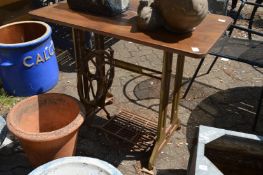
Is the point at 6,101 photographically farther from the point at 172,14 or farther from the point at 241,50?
the point at 241,50

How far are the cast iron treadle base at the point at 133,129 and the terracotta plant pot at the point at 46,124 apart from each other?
500mm

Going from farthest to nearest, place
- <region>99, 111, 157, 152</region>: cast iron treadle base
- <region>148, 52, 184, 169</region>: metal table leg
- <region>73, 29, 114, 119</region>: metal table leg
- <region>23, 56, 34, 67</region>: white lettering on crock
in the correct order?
1. <region>23, 56, 34, 67</region>: white lettering on crock
2. <region>99, 111, 157, 152</region>: cast iron treadle base
3. <region>73, 29, 114, 119</region>: metal table leg
4. <region>148, 52, 184, 169</region>: metal table leg

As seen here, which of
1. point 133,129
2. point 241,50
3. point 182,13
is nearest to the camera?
point 182,13

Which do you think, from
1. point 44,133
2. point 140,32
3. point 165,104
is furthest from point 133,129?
point 140,32

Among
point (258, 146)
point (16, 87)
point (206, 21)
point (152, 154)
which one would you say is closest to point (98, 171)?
point (152, 154)

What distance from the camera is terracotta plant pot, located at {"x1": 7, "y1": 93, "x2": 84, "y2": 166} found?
2.13m

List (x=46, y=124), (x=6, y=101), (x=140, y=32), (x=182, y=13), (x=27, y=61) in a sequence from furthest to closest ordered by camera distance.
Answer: (x=6, y=101) < (x=27, y=61) < (x=46, y=124) < (x=140, y=32) < (x=182, y=13)

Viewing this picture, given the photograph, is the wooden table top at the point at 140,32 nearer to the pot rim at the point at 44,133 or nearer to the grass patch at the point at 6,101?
the pot rim at the point at 44,133

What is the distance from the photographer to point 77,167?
1.88 meters

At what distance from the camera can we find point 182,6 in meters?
1.80

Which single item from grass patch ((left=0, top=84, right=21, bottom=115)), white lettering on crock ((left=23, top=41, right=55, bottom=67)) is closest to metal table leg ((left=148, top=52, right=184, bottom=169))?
white lettering on crock ((left=23, top=41, right=55, bottom=67))

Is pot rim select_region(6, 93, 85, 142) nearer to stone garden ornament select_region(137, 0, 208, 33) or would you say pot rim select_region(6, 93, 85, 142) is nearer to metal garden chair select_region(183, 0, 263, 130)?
stone garden ornament select_region(137, 0, 208, 33)

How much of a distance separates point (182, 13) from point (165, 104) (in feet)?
2.54

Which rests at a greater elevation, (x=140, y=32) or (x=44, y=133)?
(x=140, y=32)
